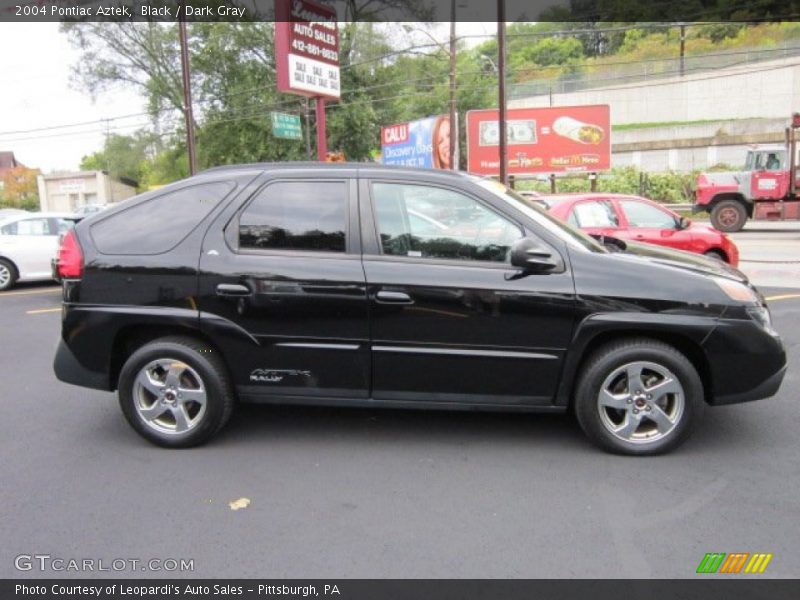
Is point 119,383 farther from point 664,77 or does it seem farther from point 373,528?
point 664,77

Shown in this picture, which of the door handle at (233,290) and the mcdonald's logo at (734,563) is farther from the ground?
the door handle at (233,290)

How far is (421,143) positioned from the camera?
91.9 ft

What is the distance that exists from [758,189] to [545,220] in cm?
1980

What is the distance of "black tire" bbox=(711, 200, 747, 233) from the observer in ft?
69.6

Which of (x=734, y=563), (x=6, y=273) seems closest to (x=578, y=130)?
(x=6, y=273)

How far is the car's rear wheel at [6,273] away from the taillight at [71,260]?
918 centimetres

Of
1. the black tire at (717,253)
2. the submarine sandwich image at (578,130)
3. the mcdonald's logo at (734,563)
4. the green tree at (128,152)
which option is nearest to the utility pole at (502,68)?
the black tire at (717,253)

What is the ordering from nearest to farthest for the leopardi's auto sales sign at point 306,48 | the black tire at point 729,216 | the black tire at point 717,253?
1. the black tire at point 717,253
2. the leopardi's auto sales sign at point 306,48
3. the black tire at point 729,216

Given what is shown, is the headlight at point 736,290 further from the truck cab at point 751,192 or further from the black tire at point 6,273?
the truck cab at point 751,192

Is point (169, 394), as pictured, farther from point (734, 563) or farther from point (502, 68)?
point (502, 68)

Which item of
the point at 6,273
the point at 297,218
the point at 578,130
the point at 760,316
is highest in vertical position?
the point at 578,130

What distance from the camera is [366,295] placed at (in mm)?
3938

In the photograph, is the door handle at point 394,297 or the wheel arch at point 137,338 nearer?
the door handle at point 394,297

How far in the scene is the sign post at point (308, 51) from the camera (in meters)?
12.3
